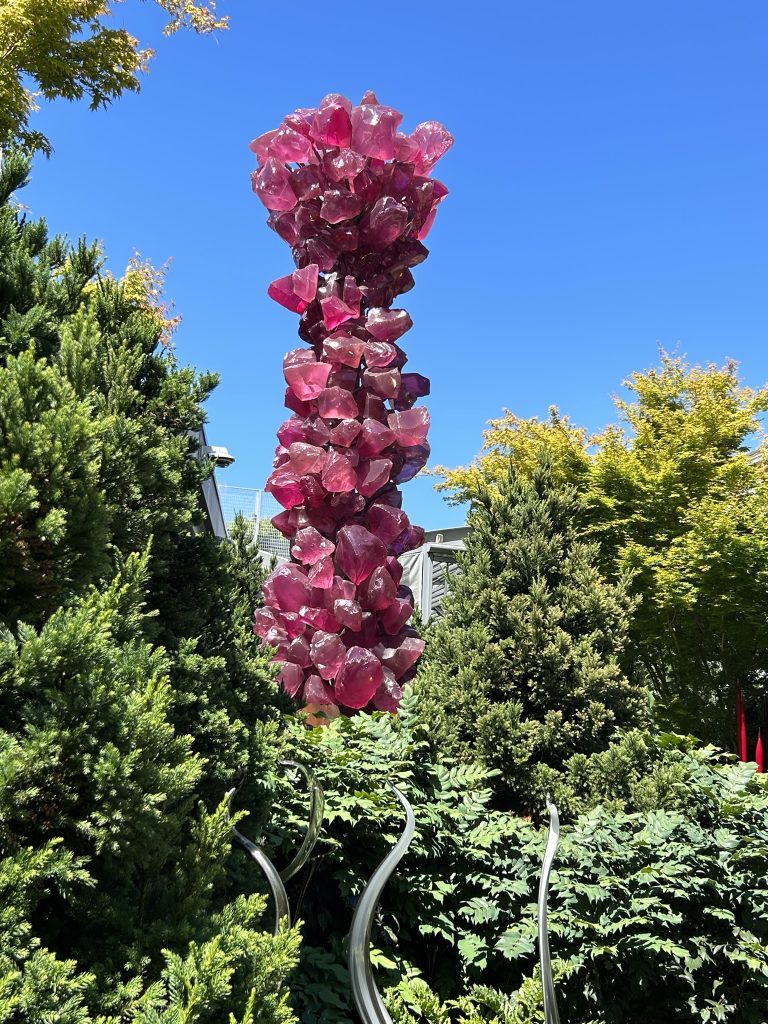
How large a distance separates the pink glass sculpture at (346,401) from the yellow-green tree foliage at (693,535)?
7.56 meters

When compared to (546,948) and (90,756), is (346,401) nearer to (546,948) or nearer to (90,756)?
(546,948)

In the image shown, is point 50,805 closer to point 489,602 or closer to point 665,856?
point 665,856

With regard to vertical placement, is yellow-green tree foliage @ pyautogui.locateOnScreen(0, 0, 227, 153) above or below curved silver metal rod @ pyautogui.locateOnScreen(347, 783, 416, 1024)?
above

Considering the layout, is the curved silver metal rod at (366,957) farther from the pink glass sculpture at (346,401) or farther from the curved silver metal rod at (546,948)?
the pink glass sculpture at (346,401)

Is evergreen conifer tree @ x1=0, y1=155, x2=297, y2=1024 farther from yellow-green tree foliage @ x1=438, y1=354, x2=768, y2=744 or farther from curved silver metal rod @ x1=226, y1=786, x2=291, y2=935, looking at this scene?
yellow-green tree foliage @ x1=438, y1=354, x2=768, y2=744

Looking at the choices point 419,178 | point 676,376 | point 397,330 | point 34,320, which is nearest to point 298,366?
point 397,330

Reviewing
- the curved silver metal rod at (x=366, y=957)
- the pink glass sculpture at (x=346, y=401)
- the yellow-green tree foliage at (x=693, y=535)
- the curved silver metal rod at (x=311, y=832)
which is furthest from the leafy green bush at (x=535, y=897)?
the yellow-green tree foliage at (x=693, y=535)

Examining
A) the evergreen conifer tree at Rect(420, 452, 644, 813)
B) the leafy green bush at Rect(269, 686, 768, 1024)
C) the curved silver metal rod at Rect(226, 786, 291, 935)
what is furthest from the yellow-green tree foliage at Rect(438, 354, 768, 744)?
the curved silver metal rod at Rect(226, 786, 291, 935)

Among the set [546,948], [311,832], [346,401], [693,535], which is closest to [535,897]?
[546,948]

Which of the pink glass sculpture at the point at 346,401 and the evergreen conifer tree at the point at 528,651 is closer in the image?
the evergreen conifer tree at the point at 528,651

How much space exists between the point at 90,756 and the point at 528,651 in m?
3.35

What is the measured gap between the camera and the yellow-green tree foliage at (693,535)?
1160 centimetres

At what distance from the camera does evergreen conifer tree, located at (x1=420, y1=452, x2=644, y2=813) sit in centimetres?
446

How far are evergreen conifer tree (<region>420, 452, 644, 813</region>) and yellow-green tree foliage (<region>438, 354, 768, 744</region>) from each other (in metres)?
7.10
